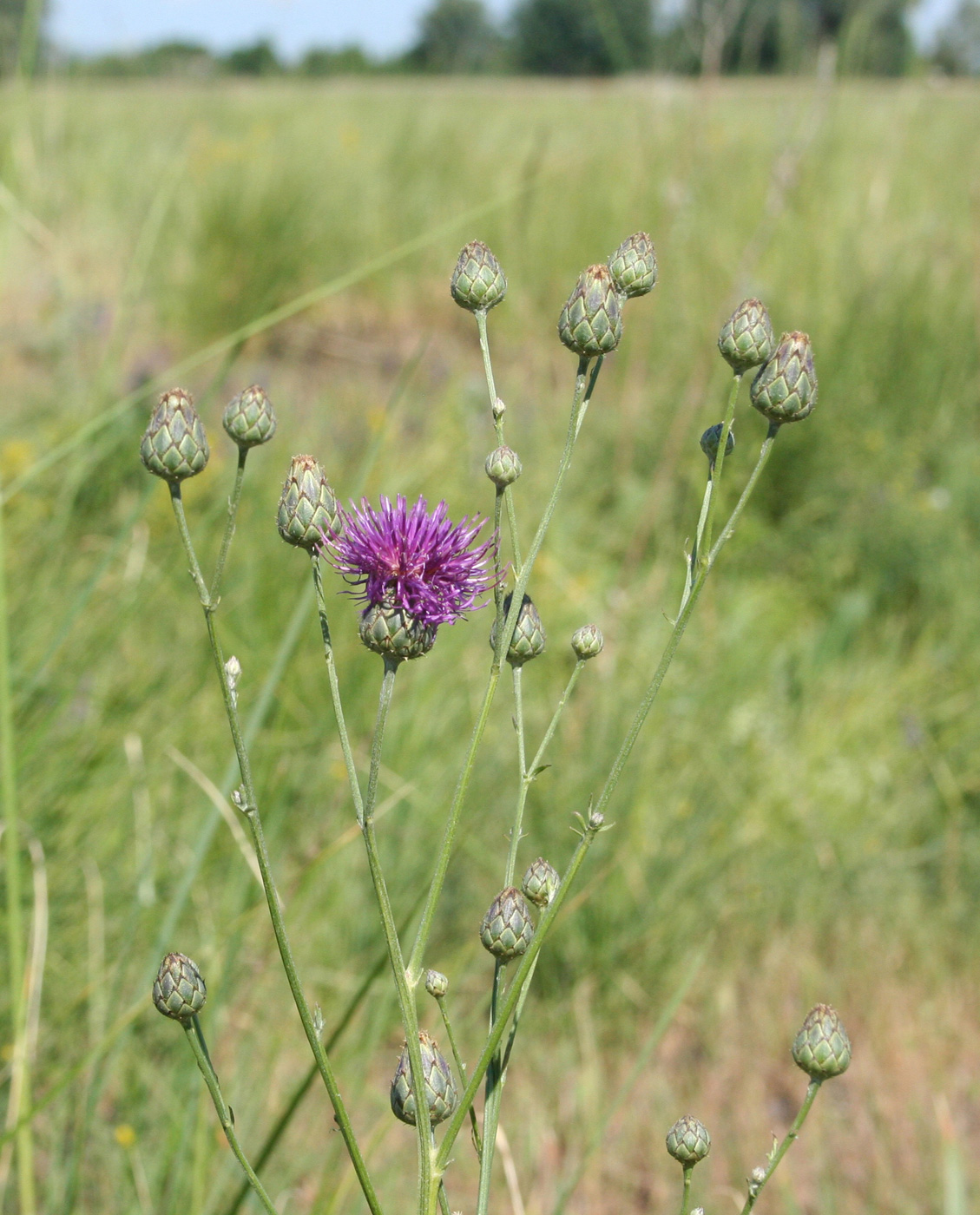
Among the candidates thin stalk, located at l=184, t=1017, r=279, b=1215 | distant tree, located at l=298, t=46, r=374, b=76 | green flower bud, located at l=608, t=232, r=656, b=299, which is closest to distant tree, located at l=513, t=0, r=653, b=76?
distant tree, located at l=298, t=46, r=374, b=76

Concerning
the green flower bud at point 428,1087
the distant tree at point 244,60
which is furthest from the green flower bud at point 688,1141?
the distant tree at point 244,60

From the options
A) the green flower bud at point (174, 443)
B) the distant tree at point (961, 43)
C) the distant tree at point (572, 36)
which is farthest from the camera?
the distant tree at point (572, 36)

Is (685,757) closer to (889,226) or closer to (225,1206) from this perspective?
(225,1206)

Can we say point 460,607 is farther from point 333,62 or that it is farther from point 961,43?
point 333,62

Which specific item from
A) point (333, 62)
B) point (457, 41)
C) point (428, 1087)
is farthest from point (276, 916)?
point (333, 62)

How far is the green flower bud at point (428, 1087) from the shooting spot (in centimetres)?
87

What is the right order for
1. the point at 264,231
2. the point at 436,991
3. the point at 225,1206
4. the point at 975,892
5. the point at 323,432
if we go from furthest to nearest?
the point at 264,231 → the point at 323,432 → the point at 975,892 → the point at 225,1206 → the point at 436,991

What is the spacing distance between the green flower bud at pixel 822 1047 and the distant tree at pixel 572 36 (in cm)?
483

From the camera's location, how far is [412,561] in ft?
3.10

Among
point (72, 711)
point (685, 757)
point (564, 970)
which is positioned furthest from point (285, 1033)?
point (685, 757)

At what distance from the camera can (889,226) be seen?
219 inches

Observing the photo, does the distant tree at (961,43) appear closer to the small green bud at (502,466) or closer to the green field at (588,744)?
the green field at (588,744)

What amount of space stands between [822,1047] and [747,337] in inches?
22.6

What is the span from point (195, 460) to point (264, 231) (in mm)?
5640
